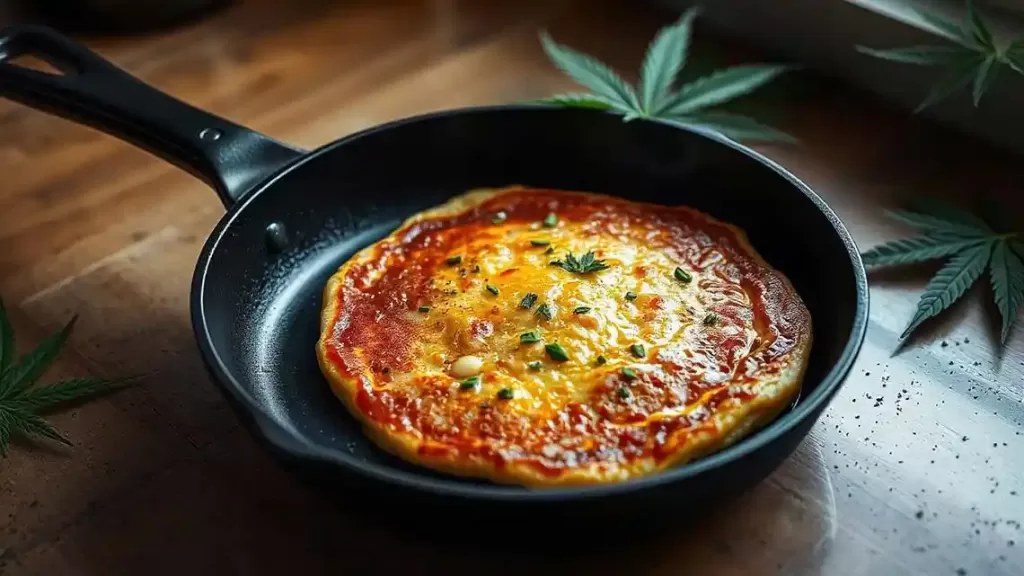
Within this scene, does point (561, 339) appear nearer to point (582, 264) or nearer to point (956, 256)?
point (582, 264)

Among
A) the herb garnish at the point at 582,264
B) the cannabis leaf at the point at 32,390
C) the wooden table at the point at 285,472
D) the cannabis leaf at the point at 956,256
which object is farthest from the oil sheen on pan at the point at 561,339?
the cannabis leaf at the point at 32,390

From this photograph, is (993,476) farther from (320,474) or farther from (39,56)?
(39,56)

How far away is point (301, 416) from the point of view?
1253mm

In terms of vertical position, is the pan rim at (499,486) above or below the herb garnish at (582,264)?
above

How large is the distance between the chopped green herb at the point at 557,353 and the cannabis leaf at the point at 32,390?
24.5 inches

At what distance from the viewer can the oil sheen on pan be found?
112 centimetres

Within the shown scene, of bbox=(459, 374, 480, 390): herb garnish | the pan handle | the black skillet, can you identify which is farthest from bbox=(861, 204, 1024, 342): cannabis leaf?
the pan handle

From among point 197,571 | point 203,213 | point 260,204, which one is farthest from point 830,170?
point 197,571

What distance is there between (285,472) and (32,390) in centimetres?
53

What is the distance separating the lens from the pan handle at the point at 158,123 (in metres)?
1.41

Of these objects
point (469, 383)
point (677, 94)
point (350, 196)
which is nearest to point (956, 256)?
point (677, 94)

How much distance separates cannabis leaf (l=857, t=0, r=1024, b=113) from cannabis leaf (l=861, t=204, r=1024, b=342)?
23 cm

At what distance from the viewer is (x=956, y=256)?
148cm

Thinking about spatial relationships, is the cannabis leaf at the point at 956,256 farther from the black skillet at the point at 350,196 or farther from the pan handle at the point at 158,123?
the pan handle at the point at 158,123
